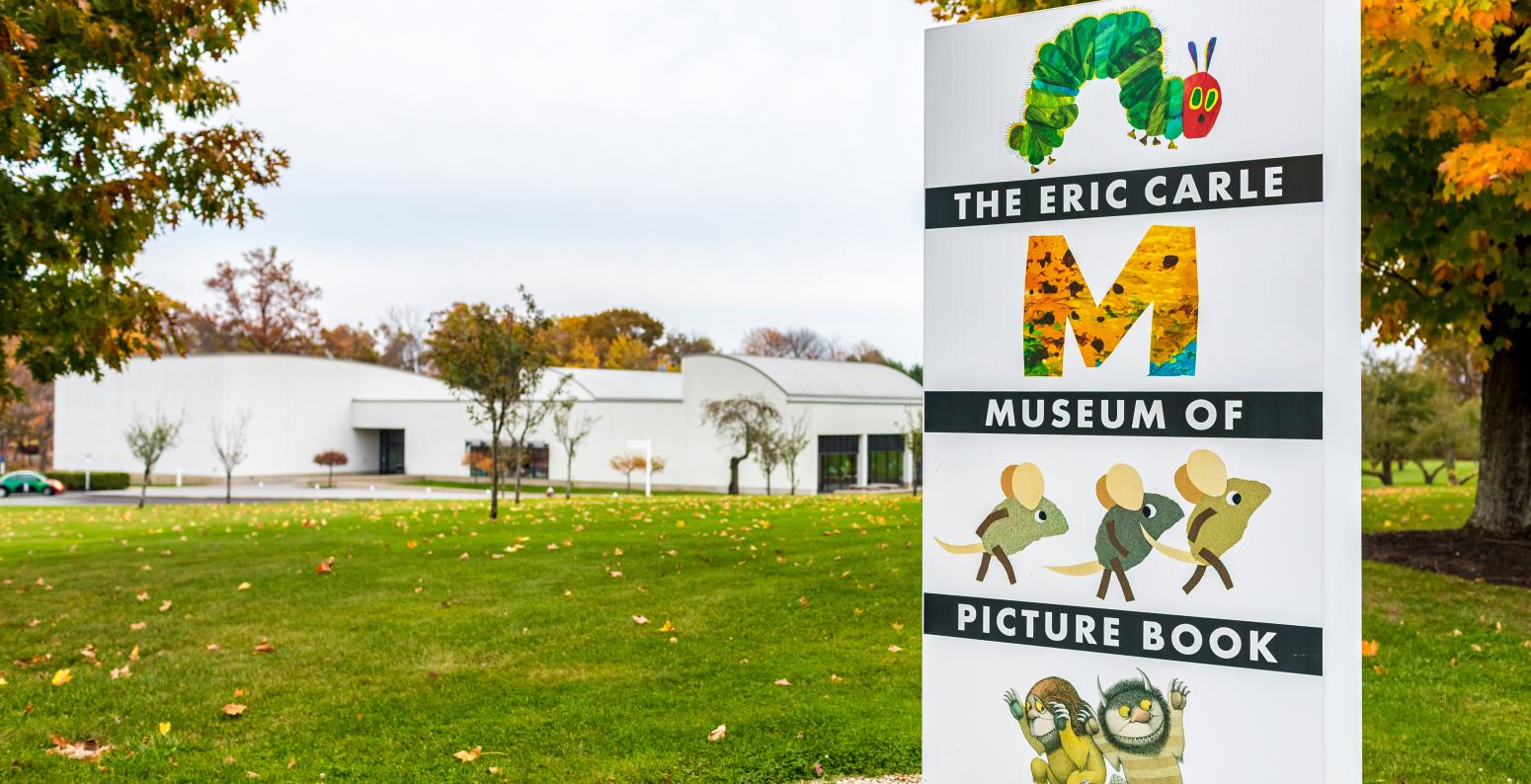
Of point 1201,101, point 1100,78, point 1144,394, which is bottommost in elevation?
point 1144,394

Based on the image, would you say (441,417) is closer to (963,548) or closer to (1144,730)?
(963,548)

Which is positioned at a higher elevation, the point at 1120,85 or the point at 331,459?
the point at 1120,85

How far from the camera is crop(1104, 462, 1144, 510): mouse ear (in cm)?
329

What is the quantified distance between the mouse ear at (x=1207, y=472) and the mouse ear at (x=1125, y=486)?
0.15 m

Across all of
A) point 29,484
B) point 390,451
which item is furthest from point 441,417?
point 29,484

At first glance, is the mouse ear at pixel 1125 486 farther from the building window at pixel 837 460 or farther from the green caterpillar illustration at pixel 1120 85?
the building window at pixel 837 460

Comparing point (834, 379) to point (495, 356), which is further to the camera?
point (834, 379)

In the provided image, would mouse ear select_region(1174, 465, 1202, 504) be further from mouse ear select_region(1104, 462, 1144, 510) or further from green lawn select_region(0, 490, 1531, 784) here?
green lawn select_region(0, 490, 1531, 784)

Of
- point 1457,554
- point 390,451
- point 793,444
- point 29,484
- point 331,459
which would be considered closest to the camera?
point 1457,554

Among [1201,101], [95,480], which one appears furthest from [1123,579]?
[95,480]

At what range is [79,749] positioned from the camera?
17.8 ft

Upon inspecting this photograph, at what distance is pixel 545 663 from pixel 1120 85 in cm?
533

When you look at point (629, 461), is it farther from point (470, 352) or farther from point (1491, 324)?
point (1491, 324)

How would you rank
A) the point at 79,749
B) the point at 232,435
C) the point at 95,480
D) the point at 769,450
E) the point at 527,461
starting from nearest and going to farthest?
the point at 79,749
the point at 769,450
the point at 95,480
the point at 527,461
the point at 232,435
